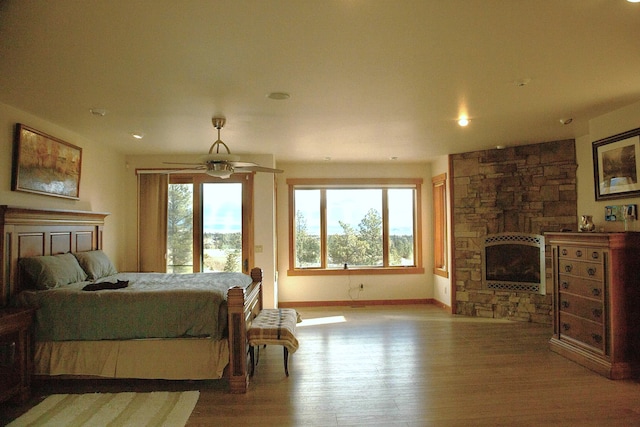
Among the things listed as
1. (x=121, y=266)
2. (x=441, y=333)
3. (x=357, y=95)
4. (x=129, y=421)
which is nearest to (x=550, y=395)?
(x=441, y=333)

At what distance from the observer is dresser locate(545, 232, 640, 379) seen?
380 centimetres

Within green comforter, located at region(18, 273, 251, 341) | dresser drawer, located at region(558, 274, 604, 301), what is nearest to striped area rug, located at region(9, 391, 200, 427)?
green comforter, located at region(18, 273, 251, 341)

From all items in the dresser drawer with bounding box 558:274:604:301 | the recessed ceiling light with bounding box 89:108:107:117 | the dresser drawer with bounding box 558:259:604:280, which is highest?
the recessed ceiling light with bounding box 89:108:107:117

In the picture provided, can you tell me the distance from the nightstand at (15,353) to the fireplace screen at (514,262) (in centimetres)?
581

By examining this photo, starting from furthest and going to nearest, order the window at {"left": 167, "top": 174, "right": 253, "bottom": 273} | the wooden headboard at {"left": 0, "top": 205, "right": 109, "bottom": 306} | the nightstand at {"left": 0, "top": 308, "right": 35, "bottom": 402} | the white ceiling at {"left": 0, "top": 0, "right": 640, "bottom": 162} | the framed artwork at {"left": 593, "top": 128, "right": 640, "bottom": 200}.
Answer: the window at {"left": 167, "top": 174, "right": 253, "bottom": 273} < the framed artwork at {"left": 593, "top": 128, "right": 640, "bottom": 200} < the wooden headboard at {"left": 0, "top": 205, "right": 109, "bottom": 306} < the nightstand at {"left": 0, "top": 308, "right": 35, "bottom": 402} < the white ceiling at {"left": 0, "top": 0, "right": 640, "bottom": 162}

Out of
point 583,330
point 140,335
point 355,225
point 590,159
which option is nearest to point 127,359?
point 140,335

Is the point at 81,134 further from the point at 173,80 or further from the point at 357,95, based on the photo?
the point at 357,95

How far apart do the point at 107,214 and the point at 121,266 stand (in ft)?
3.50

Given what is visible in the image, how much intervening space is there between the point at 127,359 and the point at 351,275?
448cm

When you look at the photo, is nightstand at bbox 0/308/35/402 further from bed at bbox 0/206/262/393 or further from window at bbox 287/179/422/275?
window at bbox 287/179/422/275

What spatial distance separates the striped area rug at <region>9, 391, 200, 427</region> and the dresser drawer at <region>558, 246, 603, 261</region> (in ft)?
12.9

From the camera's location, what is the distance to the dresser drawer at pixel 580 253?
3.97 meters

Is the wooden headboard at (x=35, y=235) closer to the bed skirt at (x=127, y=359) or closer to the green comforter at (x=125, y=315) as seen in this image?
the green comforter at (x=125, y=315)

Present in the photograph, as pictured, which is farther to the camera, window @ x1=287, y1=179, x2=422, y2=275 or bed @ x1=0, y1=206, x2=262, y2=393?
window @ x1=287, y1=179, x2=422, y2=275
